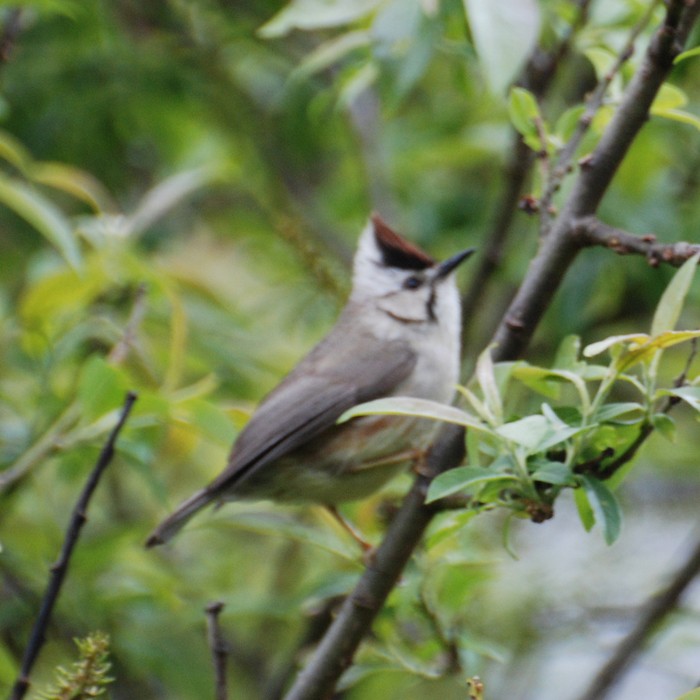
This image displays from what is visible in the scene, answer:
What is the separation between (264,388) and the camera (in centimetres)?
414

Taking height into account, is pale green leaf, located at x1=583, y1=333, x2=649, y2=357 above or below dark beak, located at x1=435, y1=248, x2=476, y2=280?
above

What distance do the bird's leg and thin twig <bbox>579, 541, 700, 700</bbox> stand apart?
750 mm

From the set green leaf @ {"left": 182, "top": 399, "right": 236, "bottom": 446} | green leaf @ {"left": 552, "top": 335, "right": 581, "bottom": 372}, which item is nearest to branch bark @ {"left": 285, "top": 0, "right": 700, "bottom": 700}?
green leaf @ {"left": 552, "top": 335, "right": 581, "bottom": 372}

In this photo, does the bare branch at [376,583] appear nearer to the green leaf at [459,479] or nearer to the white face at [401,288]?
the green leaf at [459,479]

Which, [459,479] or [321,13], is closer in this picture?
[459,479]

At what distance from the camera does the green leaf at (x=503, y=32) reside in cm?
Answer: 222

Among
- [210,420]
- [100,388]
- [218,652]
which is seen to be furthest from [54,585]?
[210,420]

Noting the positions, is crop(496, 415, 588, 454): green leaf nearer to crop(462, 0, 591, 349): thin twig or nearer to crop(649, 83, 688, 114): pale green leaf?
crop(649, 83, 688, 114): pale green leaf

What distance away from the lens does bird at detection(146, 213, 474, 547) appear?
122 inches

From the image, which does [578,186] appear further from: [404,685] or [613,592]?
[613,592]

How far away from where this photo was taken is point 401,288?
145 inches

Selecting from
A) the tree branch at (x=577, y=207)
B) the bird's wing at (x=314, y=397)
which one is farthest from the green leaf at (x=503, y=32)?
the bird's wing at (x=314, y=397)

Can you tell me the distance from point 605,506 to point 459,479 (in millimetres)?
224

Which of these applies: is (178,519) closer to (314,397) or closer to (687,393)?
(314,397)
